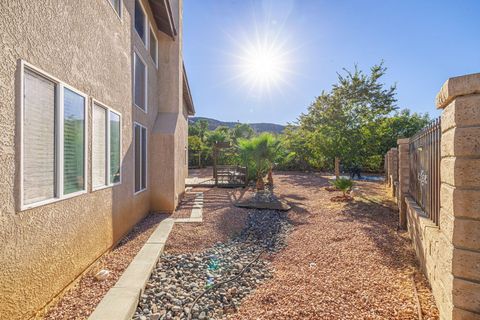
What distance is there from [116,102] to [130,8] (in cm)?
261

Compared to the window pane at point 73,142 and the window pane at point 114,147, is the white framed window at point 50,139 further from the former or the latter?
the window pane at point 114,147

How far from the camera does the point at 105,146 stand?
15.1 ft

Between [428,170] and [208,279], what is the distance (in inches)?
149

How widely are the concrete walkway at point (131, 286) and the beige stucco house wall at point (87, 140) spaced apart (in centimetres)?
68

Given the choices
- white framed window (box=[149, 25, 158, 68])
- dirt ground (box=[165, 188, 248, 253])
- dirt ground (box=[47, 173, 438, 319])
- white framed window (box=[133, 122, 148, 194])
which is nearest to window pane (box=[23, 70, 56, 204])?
dirt ground (box=[47, 173, 438, 319])

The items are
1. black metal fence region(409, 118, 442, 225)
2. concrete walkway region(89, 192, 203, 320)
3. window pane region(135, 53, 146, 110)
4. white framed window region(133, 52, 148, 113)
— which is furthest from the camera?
window pane region(135, 53, 146, 110)

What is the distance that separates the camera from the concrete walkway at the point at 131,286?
266 centimetres

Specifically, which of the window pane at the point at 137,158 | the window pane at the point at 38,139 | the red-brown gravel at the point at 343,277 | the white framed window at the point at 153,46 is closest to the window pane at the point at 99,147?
the window pane at the point at 38,139

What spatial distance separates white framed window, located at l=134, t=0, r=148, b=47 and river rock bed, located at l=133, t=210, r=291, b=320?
6.02m

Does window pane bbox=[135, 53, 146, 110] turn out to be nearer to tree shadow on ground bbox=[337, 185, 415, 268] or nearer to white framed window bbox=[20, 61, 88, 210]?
white framed window bbox=[20, 61, 88, 210]

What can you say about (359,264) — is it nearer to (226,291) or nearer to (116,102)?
(226,291)

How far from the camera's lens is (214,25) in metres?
11.4

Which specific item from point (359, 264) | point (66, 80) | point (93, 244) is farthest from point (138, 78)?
point (359, 264)

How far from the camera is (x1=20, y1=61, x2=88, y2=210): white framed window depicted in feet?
8.50
